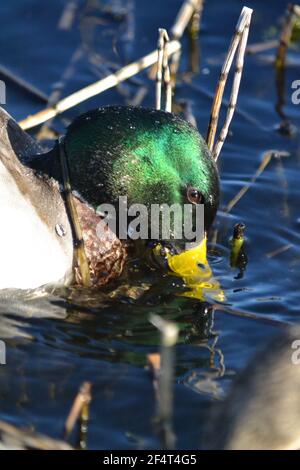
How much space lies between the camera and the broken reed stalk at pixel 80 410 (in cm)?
406

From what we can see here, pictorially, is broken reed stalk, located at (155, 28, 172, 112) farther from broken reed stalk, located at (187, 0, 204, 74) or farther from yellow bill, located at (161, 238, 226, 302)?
broken reed stalk, located at (187, 0, 204, 74)

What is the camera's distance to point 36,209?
5.52 meters

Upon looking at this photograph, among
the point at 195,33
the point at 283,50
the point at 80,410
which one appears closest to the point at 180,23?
the point at 195,33

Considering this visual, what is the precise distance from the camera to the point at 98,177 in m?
5.83

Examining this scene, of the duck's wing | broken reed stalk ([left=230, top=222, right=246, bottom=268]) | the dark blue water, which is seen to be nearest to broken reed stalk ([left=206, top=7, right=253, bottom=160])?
broken reed stalk ([left=230, top=222, right=246, bottom=268])

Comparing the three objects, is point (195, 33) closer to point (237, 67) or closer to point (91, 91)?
point (91, 91)

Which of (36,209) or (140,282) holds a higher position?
(36,209)

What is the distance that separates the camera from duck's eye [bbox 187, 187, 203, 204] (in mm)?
5676

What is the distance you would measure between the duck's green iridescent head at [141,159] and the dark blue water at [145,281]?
1.60 ft

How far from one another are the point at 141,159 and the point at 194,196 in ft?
1.13

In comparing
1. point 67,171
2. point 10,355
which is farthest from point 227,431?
point 67,171

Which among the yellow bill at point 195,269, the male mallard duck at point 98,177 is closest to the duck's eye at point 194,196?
the male mallard duck at point 98,177
